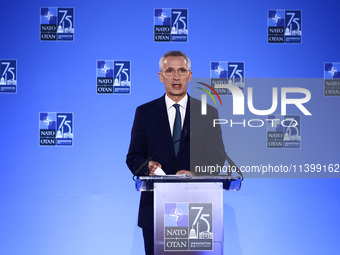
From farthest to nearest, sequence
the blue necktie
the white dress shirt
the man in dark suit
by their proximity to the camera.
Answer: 1. the white dress shirt
2. the blue necktie
3. the man in dark suit

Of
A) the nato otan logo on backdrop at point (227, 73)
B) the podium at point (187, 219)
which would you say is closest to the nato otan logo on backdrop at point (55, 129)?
the nato otan logo on backdrop at point (227, 73)

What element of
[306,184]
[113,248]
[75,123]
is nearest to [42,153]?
[75,123]

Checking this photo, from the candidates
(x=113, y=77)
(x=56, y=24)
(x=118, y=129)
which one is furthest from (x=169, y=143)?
(x=56, y=24)

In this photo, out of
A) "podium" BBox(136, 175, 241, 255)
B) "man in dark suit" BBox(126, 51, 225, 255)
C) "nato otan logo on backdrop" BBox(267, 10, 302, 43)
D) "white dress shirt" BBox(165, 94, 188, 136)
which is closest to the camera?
"podium" BBox(136, 175, 241, 255)

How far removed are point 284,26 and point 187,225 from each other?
2.27 meters

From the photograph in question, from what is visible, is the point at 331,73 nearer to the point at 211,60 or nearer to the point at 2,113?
the point at 211,60

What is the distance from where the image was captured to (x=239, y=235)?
11.8 ft

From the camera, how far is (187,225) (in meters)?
2.03

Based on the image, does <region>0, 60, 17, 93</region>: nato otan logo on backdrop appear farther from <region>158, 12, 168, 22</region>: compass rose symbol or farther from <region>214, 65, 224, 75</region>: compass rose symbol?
<region>214, 65, 224, 75</region>: compass rose symbol

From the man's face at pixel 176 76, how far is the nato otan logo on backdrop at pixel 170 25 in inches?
34.3

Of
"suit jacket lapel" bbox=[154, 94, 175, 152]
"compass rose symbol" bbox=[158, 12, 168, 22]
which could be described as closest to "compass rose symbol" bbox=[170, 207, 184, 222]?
"suit jacket lapel" bbox=[154, 94, 175, 152]

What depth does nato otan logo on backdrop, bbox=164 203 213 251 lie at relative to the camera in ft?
6.63

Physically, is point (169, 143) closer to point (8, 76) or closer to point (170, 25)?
point (170, 25)

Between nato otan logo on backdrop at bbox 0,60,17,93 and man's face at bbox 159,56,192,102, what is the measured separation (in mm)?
1490
